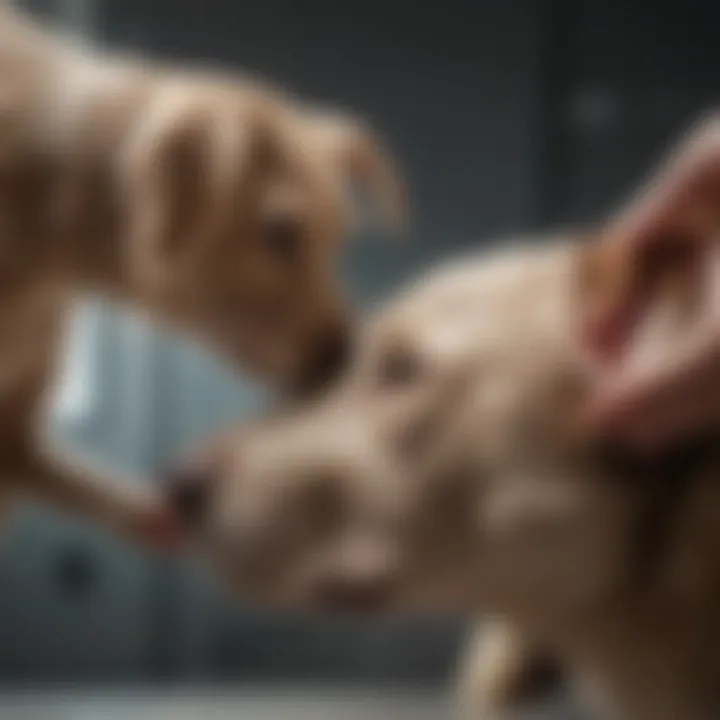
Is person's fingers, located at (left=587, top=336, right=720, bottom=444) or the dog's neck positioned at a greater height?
person's fingers, located at (left=587, top=336, right=720, bottom=444)

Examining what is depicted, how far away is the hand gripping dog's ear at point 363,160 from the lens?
0.62 meters

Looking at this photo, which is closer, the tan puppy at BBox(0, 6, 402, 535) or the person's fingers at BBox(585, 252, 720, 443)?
the person's fingers at BBox(585, 252, 720, 443)

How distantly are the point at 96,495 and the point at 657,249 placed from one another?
25 centimetres

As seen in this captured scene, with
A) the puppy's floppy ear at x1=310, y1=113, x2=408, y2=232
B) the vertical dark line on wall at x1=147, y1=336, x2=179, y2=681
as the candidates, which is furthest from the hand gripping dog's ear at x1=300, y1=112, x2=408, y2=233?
the vertical dark line on wall at x1=147, y1=336, x2=179, y2=681

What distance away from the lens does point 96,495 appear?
65 centimetres

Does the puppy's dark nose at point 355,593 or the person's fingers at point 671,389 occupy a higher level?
the person's fingers at point 671,389

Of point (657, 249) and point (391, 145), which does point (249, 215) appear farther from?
point (657, 249)

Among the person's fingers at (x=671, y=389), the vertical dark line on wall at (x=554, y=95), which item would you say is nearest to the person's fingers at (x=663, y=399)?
the person's fingers at (x=671, y=389)

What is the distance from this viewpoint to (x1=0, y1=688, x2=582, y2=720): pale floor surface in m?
0.61

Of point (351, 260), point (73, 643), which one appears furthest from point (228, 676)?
point (351, 260)

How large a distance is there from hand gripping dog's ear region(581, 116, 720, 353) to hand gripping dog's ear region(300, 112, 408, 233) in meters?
0.09

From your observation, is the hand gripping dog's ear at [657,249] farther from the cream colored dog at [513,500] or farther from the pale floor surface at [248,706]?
the pale floor surface at [248,706]

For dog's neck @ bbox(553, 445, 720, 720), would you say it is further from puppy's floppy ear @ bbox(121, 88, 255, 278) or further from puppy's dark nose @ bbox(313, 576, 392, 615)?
puppy's floppy ear @ bbox(121, 88, 255, 278)

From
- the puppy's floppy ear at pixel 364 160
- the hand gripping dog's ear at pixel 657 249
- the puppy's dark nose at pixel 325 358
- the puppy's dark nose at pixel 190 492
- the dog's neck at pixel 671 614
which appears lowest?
the dog's neck at pixel 671 614
